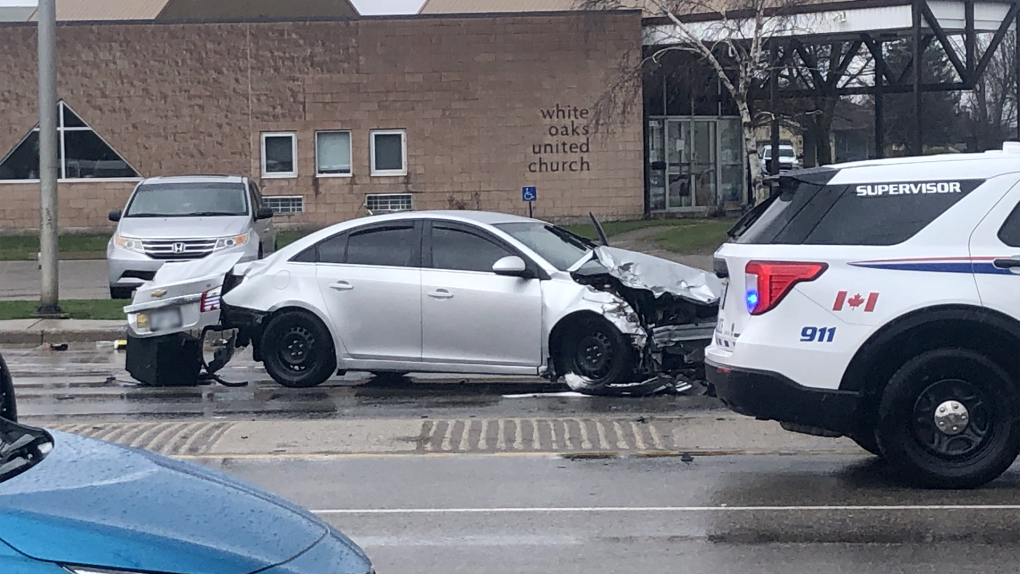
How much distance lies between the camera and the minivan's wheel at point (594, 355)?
10250 millimetres

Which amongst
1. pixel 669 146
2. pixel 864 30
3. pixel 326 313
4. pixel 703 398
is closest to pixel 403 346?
pixel 326 313

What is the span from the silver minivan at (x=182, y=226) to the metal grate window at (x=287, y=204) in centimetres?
1200

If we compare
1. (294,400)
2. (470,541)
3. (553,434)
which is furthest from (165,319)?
(470,541)

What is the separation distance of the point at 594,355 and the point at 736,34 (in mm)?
A: 19161

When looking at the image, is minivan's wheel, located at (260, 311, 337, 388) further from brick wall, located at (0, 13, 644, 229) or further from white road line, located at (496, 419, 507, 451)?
brick wall, located at (0, 13, 644, 229)

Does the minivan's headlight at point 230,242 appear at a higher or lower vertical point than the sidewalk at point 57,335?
higher

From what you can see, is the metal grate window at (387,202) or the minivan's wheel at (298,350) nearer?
the minivan's wheel at (298,350)

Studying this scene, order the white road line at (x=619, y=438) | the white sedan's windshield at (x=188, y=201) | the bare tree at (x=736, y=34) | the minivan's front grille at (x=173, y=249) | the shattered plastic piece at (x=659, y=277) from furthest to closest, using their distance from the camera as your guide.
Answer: the bare tree at (x=736, y=34) → the white sedan's windshield at (x=188, y=201) → the minivan's front grille at (x=173, y=249) → the shattered plastic piece at (x=659, y=277) → the white road line at (x=619, y=438)

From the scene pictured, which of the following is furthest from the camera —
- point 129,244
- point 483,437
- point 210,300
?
point 129,244

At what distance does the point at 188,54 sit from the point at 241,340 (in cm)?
2217

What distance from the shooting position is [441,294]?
424 inches

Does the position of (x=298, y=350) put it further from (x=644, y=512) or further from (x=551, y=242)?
(x=644, y=512)

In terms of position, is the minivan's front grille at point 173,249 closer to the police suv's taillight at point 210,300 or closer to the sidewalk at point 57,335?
the sidewalk at point 57,335

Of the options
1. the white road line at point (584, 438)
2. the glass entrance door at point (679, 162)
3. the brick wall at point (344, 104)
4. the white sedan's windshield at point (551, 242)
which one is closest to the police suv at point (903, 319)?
the white road line at point (584, 438)
